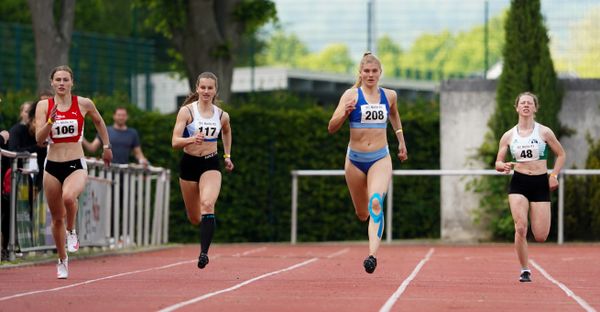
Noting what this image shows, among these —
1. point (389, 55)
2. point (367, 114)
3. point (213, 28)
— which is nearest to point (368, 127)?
point (367, 114)

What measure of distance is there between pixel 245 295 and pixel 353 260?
7088 mm

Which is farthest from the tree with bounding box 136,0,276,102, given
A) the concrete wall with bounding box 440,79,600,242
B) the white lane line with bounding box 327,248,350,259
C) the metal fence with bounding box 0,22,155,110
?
the white lane line with bounding box 327,248,350,259

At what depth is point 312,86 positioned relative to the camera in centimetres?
4753

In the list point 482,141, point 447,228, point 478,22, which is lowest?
point 447,228

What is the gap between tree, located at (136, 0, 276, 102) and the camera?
29688mm

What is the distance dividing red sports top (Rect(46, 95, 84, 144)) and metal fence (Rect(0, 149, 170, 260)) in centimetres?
231

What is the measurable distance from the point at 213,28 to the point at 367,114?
16.2 metres

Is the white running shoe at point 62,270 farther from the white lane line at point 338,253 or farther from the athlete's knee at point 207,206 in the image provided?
the white lane line at point 338,253

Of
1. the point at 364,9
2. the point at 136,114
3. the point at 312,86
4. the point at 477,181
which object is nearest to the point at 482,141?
the point at 477,181

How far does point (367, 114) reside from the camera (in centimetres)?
1386

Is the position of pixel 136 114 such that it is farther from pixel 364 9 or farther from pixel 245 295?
pixel 245 295

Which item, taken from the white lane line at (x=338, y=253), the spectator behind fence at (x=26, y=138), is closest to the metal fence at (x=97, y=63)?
the white lane line at (x=338, y=253)

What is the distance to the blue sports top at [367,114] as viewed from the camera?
45.5ft

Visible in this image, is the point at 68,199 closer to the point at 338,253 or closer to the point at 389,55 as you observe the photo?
the point at 338,253
